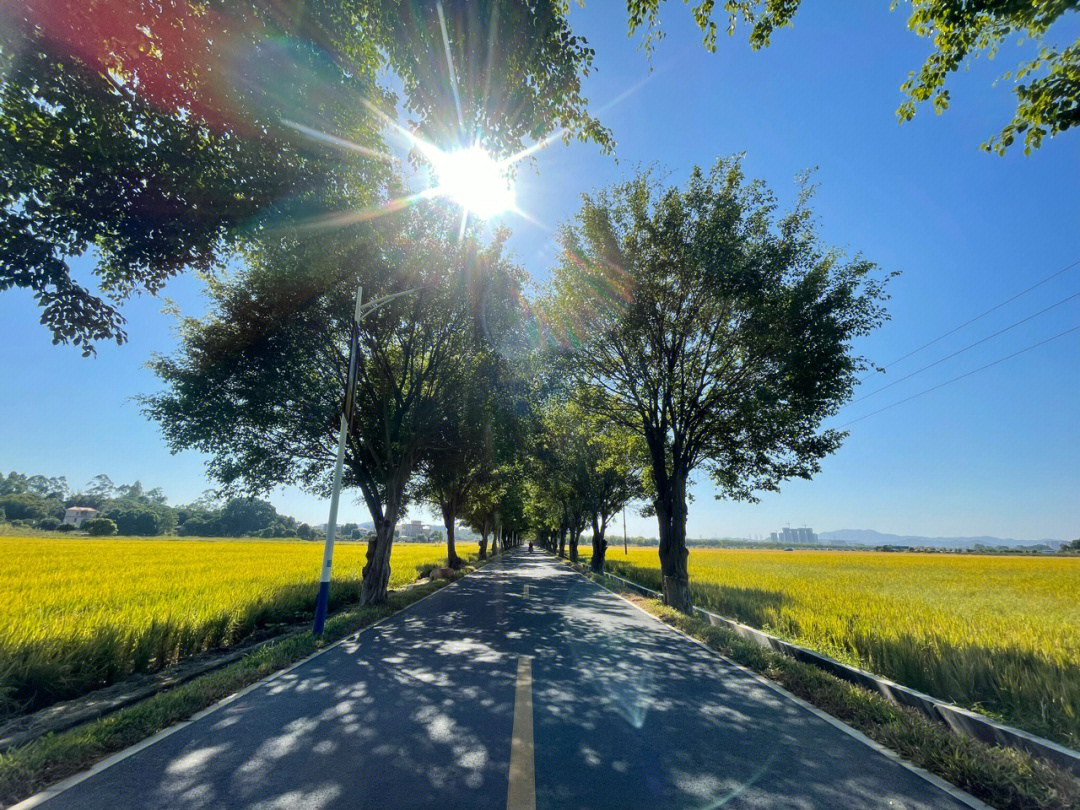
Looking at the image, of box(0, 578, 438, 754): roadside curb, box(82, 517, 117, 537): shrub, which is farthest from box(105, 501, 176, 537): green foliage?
box(0, 578, 438, 754): roadside curb

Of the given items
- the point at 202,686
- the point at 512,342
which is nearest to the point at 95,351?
the point at 202,686

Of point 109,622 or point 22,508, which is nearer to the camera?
point 109,622

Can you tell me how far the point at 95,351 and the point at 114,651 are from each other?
4387mm

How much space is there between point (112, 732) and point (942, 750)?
23.6 ft

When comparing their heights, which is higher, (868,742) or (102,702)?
(868,742)

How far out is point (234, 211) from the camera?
7211 millimetres

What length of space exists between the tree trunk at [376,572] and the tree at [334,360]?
0.03 metres

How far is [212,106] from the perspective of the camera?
6281 millimetres

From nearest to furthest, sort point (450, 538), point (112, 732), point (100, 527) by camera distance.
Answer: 1. point (112, 732)
2. point (450, 538)
3. point (100, 527)

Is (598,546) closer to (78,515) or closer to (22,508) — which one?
(22,508)

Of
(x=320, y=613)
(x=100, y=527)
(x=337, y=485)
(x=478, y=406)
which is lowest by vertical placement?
(x=320, y=613)

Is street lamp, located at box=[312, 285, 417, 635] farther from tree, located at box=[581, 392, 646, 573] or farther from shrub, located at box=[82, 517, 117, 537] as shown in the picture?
shrub, located at box=[82, 517, 117, 537]

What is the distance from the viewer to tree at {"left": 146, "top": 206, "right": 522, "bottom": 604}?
12.0 m

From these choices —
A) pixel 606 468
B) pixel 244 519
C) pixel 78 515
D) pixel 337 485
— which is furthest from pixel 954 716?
pixel 78 515
